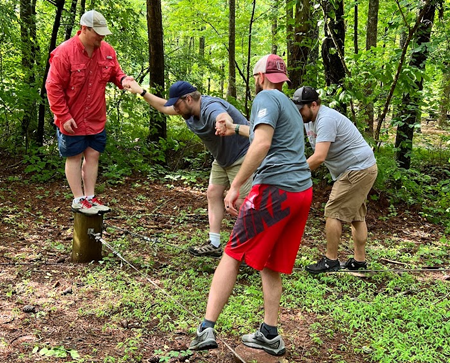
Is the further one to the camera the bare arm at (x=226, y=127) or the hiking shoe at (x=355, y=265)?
the hiking shoe at (x=355, y=265)

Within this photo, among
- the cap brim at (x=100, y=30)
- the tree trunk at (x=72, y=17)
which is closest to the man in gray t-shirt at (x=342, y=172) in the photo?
the cap brim at (x=100, y=30)

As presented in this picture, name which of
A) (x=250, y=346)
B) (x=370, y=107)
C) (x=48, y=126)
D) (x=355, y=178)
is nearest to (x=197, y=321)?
(x=250, y=346)

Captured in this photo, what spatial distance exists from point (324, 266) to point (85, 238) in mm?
2622

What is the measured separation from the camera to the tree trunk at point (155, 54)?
331 inches

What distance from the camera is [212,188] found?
4.68m

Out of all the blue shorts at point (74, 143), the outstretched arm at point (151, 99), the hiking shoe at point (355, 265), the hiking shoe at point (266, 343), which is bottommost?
the hiking shoe at point (355, 265)

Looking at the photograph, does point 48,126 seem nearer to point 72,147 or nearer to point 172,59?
point 172,59

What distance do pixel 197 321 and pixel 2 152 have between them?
7.32 metres

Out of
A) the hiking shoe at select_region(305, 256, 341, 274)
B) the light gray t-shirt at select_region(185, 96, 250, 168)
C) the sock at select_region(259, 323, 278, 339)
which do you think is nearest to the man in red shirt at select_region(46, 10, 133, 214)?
the light gray t-shirt at select_region(185, 96, 250, 168)

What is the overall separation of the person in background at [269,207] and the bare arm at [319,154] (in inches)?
49.4

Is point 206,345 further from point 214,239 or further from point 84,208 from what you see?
point 84,208

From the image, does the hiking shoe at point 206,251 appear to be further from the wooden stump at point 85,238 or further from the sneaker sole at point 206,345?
the sneaker sole at point 206,345

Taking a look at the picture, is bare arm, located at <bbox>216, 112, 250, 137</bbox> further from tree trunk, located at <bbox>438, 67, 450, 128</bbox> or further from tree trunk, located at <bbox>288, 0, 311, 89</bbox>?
tree trunk, located at <bbox>438, 67, 450, 128</bbox>

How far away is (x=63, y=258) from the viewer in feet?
15.0
